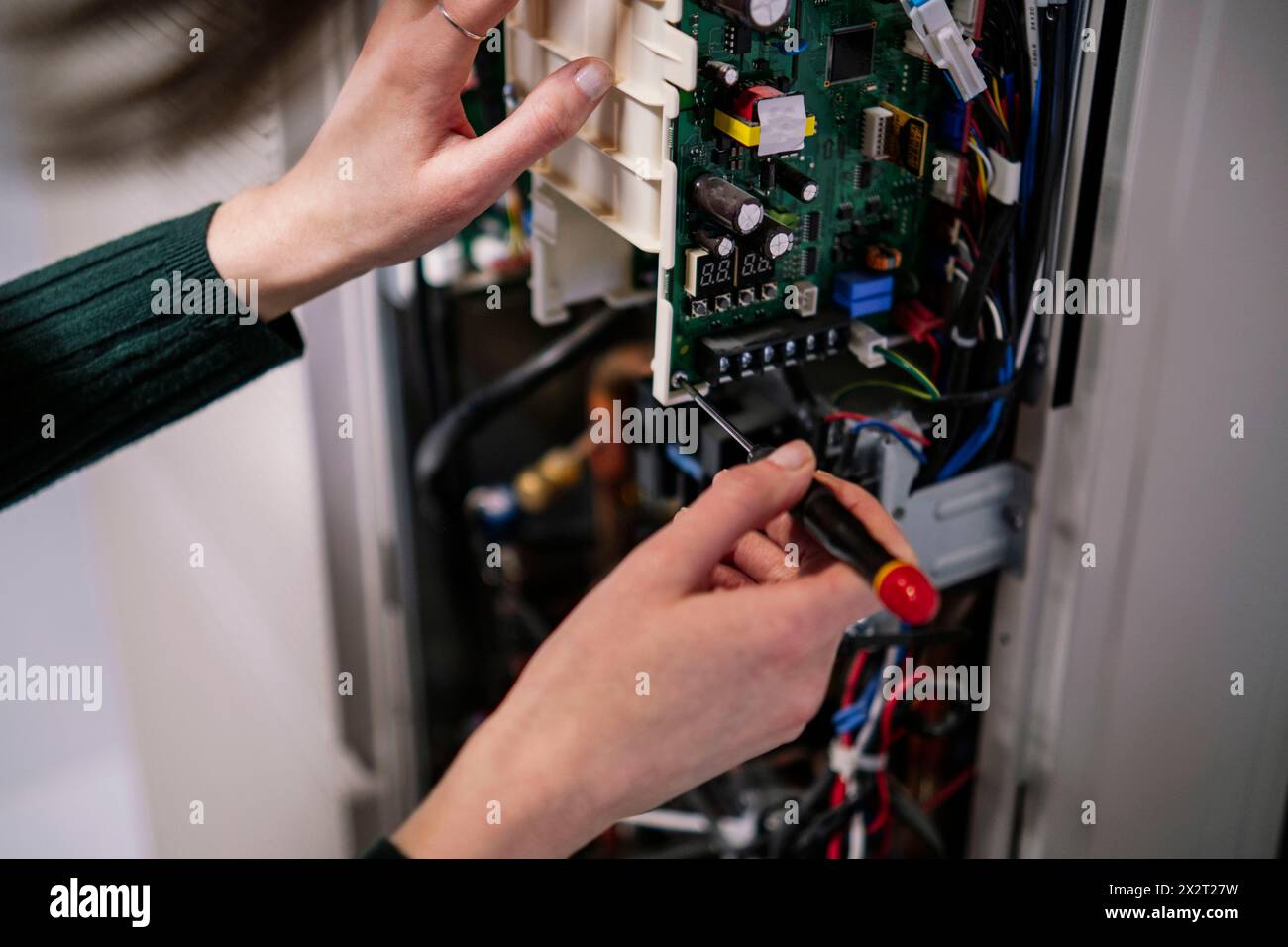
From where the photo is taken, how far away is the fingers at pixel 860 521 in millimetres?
899

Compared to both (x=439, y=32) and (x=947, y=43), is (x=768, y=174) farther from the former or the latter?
(x=439, y=32)

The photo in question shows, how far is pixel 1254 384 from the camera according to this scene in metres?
1.12

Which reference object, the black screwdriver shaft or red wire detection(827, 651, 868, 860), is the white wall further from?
the black screwdriver shaft

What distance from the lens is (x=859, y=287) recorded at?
1087mm

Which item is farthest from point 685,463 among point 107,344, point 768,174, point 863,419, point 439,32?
point 107,344

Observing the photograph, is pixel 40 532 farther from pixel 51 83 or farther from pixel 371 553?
pixel 51 83

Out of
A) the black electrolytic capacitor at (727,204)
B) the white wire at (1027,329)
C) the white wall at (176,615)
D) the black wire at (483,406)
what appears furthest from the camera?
the white wall at (176,615)

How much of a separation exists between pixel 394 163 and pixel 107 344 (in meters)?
0.35

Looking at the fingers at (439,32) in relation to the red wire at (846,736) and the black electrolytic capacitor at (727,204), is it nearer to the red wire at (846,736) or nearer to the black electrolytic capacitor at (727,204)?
the black electrolytic capacitor at (727,204)

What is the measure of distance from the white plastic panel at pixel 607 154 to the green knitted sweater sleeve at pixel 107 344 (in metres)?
0.30

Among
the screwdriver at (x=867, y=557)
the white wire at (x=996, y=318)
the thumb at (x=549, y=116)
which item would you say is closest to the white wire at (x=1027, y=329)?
the white wire at (x=996, y=318)

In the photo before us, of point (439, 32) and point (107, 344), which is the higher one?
point (439, 32)

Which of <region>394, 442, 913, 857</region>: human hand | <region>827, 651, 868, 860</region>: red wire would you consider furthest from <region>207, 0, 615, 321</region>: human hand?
<region>827, 651, 868, 860</region>: red wire
